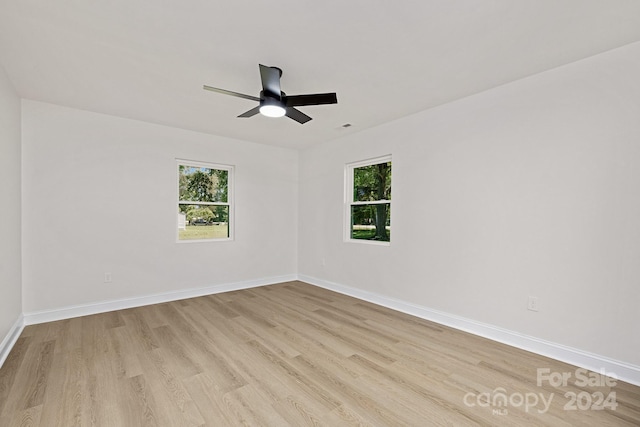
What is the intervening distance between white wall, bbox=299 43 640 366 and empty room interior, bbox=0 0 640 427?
0.06ft

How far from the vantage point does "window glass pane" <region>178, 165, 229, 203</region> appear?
4.53m

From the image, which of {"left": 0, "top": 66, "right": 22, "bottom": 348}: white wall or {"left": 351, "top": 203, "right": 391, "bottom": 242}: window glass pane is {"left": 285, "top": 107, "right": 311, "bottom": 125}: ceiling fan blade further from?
{"left": 0, "top": 66, "right": 22, "bottom": 348}: white wall

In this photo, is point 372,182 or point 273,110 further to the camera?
point 372,182

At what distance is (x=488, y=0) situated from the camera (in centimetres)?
179

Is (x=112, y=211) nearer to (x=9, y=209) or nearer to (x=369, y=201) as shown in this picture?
(x=9, y=209)

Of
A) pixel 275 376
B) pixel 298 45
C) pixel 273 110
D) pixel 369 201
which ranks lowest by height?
pixel 275 376

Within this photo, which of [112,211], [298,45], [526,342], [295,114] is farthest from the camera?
[112,211]

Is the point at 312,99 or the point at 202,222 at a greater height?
the point at 312,99

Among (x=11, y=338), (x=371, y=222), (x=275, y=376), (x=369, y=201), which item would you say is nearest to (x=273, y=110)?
(x=275, y=376)

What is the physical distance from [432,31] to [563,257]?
220 centimetres

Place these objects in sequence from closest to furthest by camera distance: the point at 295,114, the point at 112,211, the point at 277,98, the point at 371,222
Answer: the point at 277,98
the point at 295,114
the point at 112,211
the point at 371,222

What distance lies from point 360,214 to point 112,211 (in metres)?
3.50

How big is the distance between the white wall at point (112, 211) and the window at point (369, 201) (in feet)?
5.74

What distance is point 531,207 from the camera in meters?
2.73
